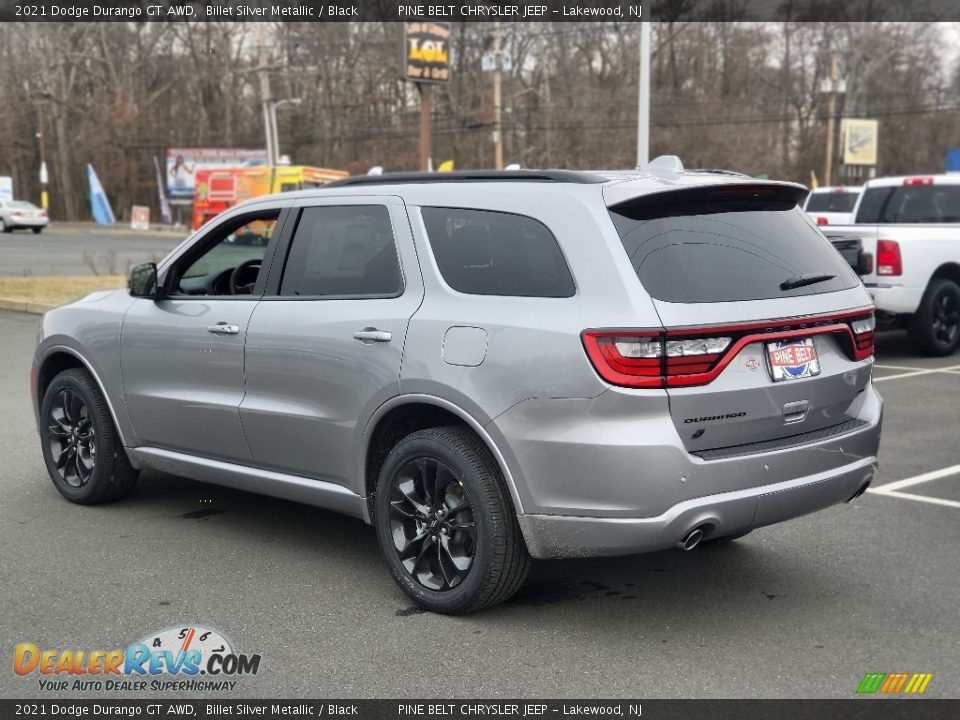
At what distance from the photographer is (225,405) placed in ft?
18.5

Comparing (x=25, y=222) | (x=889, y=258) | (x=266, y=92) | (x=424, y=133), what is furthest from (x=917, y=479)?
(x=25, y=222)

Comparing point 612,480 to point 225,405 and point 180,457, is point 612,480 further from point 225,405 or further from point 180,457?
point 180,457

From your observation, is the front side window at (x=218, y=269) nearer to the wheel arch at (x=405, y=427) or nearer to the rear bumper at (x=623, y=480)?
the wheel arch at (x=405, y=427)

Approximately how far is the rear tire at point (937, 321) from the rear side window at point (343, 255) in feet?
31.2

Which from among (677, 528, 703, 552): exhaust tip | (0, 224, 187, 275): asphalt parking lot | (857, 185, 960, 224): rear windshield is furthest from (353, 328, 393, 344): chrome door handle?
(0, 224, 187, 275): asphalt parking lot

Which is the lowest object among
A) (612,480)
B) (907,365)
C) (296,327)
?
(907,365)

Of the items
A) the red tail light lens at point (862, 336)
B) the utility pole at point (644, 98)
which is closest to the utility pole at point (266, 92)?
the utility pole at point (644, 98)

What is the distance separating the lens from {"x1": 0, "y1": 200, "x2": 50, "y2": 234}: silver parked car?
1923 inches

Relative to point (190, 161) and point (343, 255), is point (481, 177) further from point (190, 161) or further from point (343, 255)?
point (190, 161)

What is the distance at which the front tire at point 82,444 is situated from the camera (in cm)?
641

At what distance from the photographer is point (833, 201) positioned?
24.8 m

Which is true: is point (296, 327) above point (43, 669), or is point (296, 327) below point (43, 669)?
above
